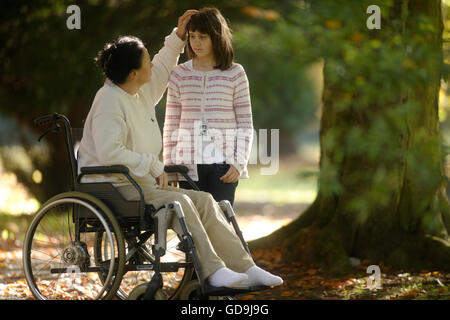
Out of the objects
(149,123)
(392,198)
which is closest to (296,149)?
(392,198)

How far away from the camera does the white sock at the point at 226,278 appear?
3373mm

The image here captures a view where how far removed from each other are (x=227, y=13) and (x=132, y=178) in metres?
5.63

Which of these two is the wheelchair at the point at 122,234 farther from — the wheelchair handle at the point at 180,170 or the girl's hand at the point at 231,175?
the girl's hand at the point at 231,175

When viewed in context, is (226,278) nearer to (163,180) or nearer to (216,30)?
(163,180)

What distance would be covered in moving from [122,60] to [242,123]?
27.7 inches

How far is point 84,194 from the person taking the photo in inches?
144

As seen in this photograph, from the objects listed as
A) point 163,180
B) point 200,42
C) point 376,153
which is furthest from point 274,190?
point 163,180

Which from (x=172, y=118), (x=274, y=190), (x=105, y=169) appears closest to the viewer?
(x=105, y=169)

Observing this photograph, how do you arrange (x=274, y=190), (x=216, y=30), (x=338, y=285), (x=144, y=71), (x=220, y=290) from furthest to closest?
(x=274, y=190)
(x=338, y=285)
(x=216, y=30)
(x=144, y=71)
(x=220, y=290)

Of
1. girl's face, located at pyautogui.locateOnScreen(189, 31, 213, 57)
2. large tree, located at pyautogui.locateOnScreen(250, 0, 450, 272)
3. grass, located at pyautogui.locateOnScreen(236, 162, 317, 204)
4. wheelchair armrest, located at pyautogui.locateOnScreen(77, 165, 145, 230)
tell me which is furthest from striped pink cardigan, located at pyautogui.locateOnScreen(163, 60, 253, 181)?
grass, located at pyautogui.locateOnScreen(236, 162, 317, 204)

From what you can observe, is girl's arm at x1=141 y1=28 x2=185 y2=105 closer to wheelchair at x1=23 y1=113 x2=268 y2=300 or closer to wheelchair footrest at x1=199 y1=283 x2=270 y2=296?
wheelchair at x1=23 y1=113 x2=268 y2=300

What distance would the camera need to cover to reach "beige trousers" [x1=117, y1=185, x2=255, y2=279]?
136 inches

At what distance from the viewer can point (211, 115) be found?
3.95 m
